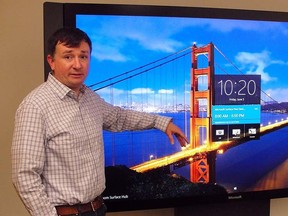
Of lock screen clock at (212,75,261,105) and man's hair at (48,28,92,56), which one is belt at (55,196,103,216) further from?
lock screen clock at (212,75,261,105)

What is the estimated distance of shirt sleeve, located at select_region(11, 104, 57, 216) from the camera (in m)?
1.36

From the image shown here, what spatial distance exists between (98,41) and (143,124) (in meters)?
0.50

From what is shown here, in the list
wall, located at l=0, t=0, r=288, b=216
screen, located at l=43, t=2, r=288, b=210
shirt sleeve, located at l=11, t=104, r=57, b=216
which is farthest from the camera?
wall, located at l=0, t=0, r=288, b=216

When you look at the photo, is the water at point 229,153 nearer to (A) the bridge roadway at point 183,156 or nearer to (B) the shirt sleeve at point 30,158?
(A) the bridge roadway at point 183,156

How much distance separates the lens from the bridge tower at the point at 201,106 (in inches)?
79.9

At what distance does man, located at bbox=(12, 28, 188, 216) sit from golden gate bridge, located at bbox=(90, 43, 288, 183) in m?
0.39

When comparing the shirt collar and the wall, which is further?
the wall

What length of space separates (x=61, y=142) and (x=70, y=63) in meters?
0.32

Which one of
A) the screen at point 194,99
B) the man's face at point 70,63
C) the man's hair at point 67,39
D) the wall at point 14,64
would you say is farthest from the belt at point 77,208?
the wall at point 14,64

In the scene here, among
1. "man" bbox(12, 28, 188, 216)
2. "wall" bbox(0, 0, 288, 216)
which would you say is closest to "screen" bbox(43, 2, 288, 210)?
"man" bbox(12, 28, 188, 216)

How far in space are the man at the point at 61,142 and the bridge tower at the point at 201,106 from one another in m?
0.65

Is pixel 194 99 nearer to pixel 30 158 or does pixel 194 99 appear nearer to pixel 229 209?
pixel 229 209

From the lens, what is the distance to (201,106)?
2.04 meters

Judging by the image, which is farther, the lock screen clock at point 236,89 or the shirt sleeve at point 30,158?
the lock screen clock at point 236,89
